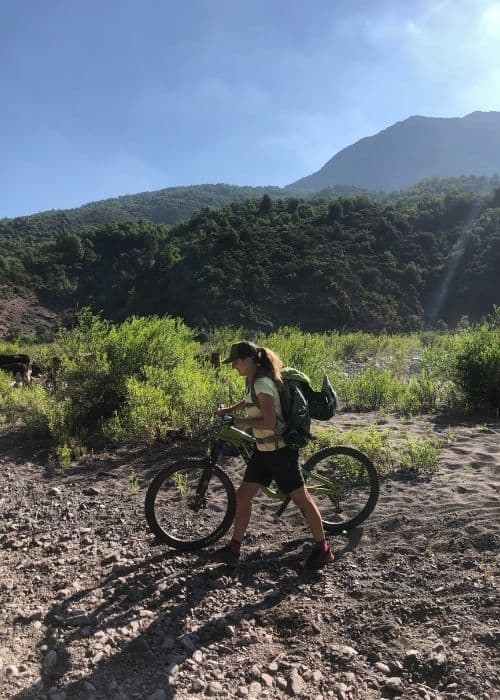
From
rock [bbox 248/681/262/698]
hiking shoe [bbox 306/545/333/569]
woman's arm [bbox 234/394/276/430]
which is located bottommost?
rock [bbox 248/681/262/698]

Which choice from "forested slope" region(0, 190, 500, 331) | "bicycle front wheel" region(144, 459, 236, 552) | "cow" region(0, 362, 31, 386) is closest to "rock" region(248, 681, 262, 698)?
"bicycle front wheel" region(144, 459, 236, 552)

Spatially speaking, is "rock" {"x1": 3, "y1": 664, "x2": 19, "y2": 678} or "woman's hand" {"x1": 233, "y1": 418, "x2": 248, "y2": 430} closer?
"rock" {"x1": 3, "y1": 664, "x2": 19, "y2": 678}

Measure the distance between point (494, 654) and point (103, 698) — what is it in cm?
187

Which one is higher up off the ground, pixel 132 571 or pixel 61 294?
pixel 61 294

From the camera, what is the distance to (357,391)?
7492 millimetres

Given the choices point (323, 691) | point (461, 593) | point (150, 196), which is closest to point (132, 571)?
point (323, 691)

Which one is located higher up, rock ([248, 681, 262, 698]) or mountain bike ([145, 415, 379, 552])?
mountain bike ([145, 415, 379, 552])

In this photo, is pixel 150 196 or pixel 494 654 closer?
pixel 494 654

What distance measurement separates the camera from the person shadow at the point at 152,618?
2545 mm

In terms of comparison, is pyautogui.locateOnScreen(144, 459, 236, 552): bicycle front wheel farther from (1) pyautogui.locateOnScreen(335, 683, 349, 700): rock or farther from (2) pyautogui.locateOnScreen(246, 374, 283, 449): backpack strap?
(1) pyautogui.locateOnScreen(335, 683, 349, 700): rock

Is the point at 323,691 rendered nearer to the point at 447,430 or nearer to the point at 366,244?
the point at 447,430

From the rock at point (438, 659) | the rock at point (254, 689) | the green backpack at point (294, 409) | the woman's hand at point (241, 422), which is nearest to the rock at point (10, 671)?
the rock at point (254, 689)

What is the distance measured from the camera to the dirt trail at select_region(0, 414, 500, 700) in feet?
→ 8.23

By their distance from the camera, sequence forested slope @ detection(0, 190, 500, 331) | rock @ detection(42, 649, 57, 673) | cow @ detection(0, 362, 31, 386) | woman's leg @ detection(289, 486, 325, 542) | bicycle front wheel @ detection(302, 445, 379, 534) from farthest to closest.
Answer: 1. forested slope @ detection(0, 190, 500, 331)
2. cow @ detection(0, 362, 31, 386)
3. bicycle front wheel @ detection(302, 445, 379, 534)
4. woman's leg @ detection(289, 486, 325, 542)
5. rock @ detection(42, 649, 57, 673)
